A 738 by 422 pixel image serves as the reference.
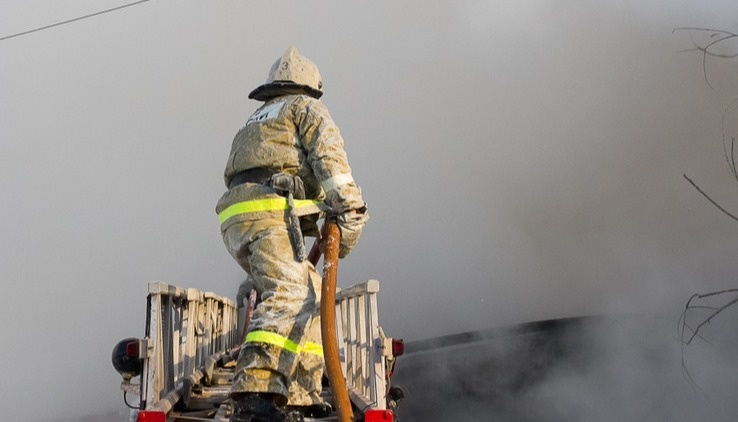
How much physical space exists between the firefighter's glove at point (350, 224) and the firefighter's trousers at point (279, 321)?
195mm

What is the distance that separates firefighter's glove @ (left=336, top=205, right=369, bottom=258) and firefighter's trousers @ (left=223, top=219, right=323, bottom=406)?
0.20m

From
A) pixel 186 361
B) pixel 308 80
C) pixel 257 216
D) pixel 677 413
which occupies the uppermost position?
pixel 308 80

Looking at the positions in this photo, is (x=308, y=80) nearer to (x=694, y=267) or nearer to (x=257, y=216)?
(x=257, y=216)

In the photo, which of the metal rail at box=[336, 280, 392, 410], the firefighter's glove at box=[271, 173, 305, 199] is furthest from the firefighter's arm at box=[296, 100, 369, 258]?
the metal rail at box=[336, 280, 392, 410]

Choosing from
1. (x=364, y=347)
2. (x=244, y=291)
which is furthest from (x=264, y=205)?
(x=244, y=291)

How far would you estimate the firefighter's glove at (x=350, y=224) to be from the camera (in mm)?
3465

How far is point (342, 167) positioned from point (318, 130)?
18cm

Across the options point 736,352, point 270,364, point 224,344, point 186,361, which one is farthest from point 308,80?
point 736,352

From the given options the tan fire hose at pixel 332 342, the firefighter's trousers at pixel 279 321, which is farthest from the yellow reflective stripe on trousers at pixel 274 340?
the tan fire hose at pixel 332 342

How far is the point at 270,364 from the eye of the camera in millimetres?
3295

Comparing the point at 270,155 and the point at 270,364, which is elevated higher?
the point at 270,155

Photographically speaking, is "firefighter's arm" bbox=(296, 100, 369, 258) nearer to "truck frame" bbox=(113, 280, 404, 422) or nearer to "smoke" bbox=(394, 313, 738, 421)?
"truck frame" bbox=(113, 280, 404, 422)

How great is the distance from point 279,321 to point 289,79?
105cm

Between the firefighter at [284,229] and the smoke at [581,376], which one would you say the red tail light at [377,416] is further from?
the smoke at [581,376]
